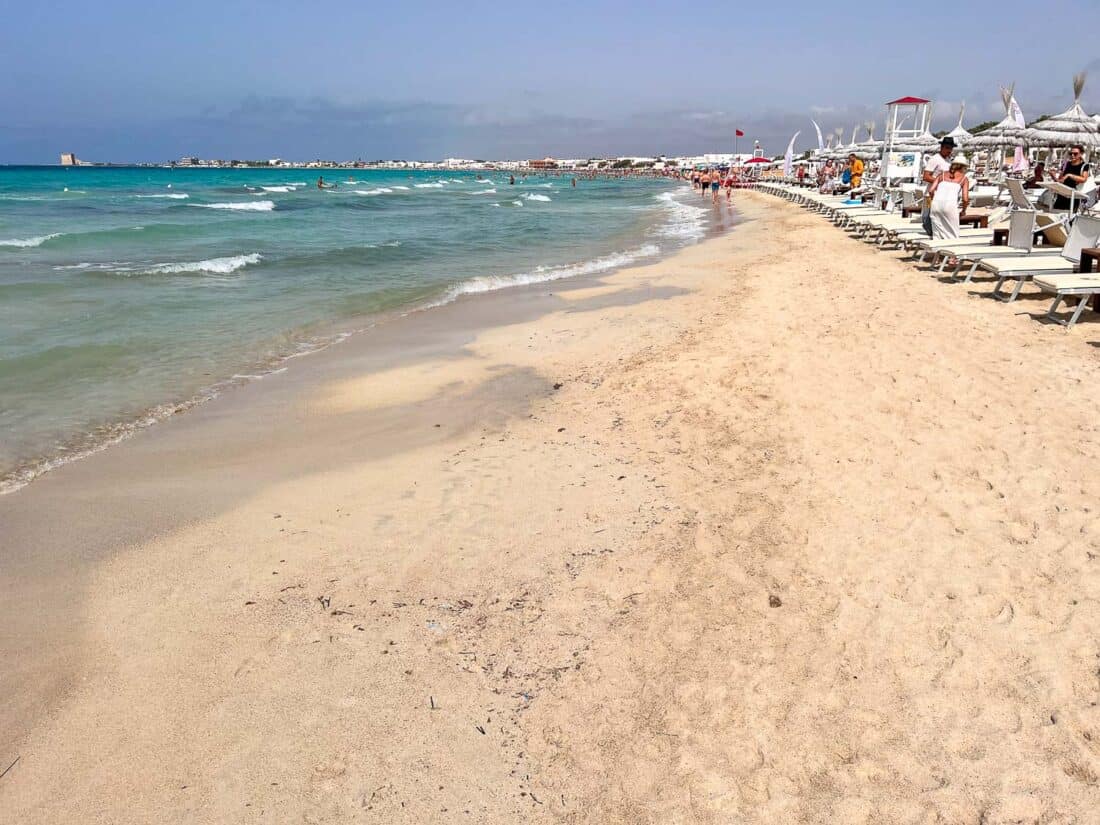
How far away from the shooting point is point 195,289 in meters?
13.6

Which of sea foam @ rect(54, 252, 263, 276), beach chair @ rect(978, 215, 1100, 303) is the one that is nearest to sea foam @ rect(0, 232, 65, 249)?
sea foam @ rect(54, 252, 263, 276)

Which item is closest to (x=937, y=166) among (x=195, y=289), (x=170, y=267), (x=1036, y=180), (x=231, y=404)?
(x=1036, y=180)

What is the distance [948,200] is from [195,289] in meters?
13.3

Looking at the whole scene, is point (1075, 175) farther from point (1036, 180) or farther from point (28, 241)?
point (28, 241)

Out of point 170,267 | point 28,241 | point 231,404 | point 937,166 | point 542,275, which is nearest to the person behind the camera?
point 231,404

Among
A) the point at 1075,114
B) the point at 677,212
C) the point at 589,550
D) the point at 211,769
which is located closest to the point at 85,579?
the point at 211,769

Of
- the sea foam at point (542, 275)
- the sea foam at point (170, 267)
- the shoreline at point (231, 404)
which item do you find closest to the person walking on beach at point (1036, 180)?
the sea foam at point (542, 275)

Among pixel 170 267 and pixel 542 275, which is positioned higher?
pixel 170 267

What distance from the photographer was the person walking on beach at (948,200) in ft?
36.3

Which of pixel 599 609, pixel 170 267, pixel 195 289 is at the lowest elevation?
pixel 599 609

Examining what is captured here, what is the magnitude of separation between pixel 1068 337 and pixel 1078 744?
5.71 meters

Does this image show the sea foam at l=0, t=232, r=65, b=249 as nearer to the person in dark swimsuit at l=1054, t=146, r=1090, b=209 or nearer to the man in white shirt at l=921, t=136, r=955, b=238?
the man in white shirt at l=921, t=136, r=955, b=238

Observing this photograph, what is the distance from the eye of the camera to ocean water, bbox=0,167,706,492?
716cm

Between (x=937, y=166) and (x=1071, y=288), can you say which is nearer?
(x=1071, y=288)
